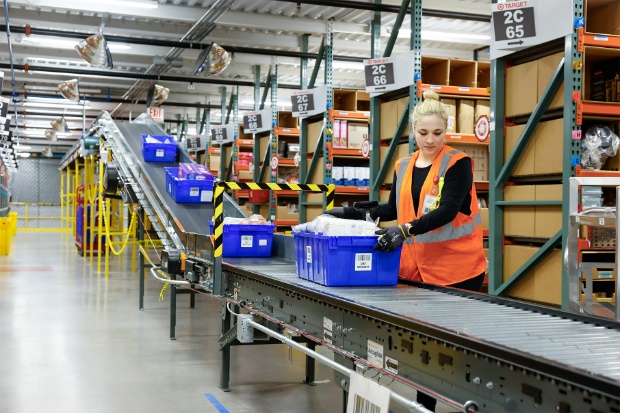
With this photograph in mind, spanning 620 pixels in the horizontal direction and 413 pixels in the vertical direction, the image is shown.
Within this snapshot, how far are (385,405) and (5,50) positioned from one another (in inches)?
582

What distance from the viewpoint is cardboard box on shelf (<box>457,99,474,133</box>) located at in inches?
318

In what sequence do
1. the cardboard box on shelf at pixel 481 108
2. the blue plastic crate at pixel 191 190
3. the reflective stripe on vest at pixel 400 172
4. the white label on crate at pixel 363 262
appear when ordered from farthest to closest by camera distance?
1. the blue plastic crate at pixel 191 190
2. the cardboard box on shelf at pixel 481 108
3. the reflective stripe on vest at pixel 400 172
4. the white label on crate at pixel 363 262

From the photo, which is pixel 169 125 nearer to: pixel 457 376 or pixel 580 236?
pixel 580 236

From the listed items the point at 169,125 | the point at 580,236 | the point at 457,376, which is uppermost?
the point at 169,125

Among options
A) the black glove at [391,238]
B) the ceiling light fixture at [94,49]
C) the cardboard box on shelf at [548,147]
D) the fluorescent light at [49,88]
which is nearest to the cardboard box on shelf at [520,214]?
the cardboard box on shelf at [548,147]

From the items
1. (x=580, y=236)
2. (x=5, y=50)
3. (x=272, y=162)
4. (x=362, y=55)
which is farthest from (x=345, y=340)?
(x=5, y=50)

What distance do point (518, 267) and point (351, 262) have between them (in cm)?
281

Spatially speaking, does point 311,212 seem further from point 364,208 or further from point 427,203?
point 427,203

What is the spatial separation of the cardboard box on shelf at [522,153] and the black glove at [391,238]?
2.65 metres

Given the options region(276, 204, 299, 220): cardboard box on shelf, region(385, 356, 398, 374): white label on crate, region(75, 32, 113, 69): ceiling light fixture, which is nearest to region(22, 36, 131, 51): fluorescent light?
region(75, 32, 113, 69): ceiling light fixture

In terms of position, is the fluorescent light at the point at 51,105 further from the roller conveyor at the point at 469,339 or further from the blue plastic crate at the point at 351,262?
the blue plastic crate at the point at 351,262

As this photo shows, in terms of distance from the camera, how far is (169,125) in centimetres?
2562

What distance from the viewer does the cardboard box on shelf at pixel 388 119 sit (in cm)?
808

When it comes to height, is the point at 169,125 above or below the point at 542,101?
above
